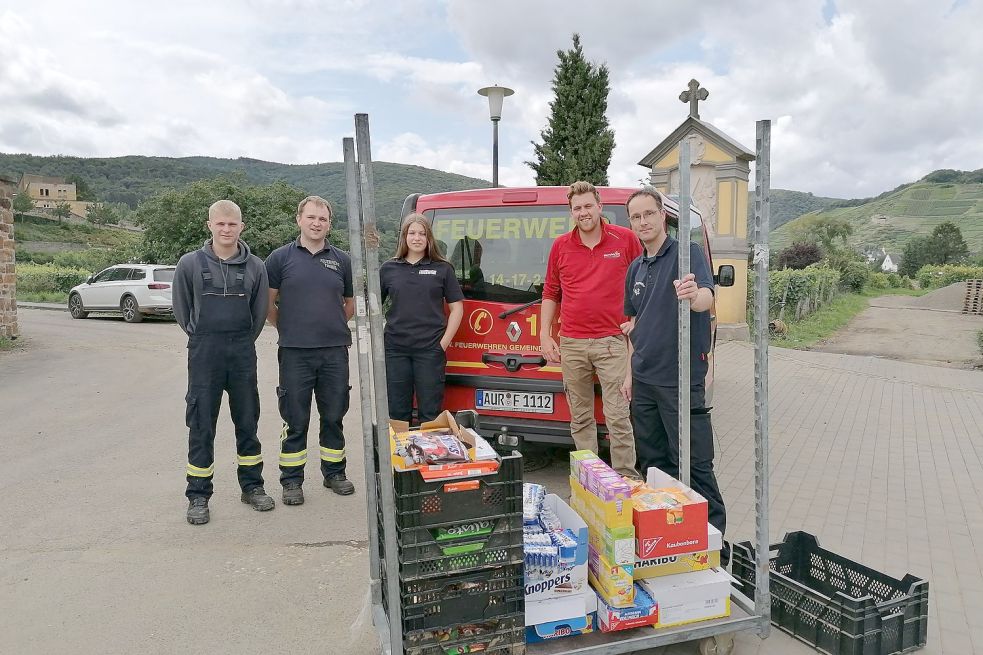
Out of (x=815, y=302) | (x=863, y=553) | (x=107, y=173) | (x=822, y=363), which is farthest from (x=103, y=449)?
(x=107, y=173)

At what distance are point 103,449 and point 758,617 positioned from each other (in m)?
5.76

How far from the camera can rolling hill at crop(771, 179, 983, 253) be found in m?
114

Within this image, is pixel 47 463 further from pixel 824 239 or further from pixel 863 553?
pixel 824 239

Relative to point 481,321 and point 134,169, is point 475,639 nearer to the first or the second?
point 481,321

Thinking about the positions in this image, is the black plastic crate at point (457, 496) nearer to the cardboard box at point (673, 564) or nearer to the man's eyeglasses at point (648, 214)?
the cardboard box at point (673, 564)

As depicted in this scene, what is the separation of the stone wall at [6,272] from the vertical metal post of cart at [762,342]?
1377 centimetres

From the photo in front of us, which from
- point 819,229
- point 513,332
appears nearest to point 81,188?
point 819,229

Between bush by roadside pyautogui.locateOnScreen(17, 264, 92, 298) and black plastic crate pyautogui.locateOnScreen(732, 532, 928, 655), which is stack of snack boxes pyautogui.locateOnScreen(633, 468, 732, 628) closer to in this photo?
black plastic crate pyautogui.locateOnScreen(732, 532, 928, 655)

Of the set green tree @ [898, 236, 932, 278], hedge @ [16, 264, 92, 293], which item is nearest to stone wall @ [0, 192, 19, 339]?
hedge @ [16, 264, 92, 293]

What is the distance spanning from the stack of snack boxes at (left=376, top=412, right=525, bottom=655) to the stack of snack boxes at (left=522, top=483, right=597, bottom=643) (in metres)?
0.09

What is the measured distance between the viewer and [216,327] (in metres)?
4.27

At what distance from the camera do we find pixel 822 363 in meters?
12.3

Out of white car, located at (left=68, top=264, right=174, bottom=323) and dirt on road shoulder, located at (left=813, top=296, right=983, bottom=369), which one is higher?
white car, located at (left=68, top=264, right=174, bottom=323)

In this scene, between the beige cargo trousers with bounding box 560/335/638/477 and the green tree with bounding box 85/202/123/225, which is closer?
the beige cargo trousers with bounding box 560/335/638/477
